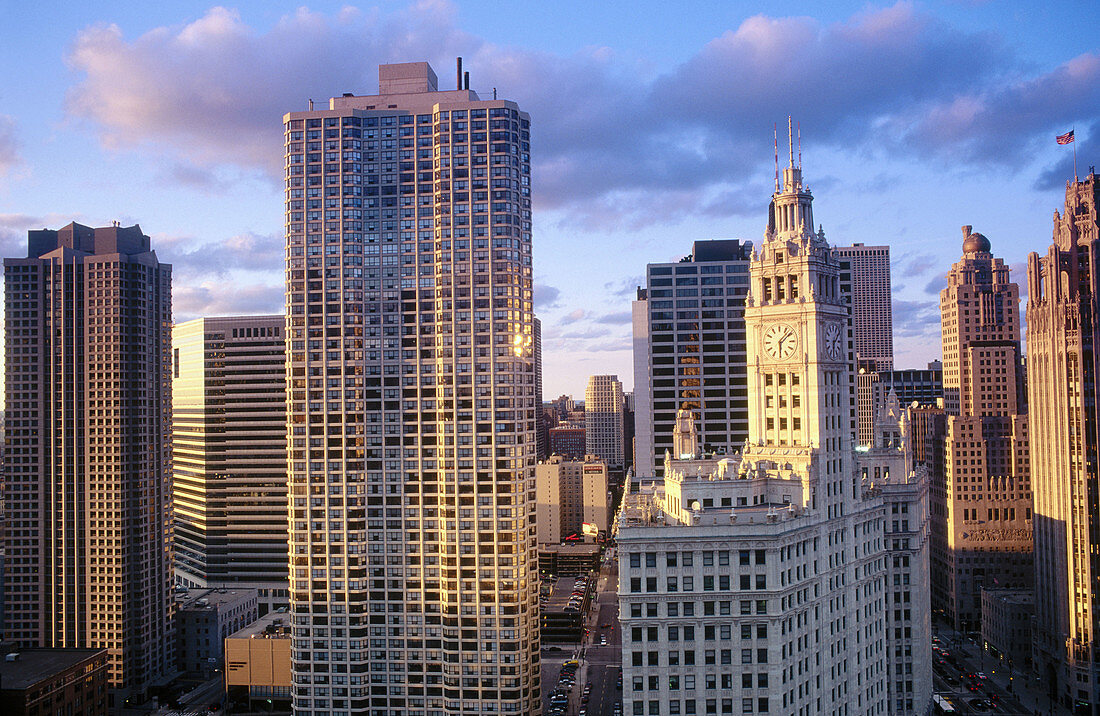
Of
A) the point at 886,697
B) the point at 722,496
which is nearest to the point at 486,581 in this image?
the point at 722,496

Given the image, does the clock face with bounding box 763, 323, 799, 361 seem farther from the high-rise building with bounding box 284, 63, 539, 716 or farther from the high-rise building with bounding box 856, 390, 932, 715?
the high-rise building with bounding box 284, 63, 539, 716

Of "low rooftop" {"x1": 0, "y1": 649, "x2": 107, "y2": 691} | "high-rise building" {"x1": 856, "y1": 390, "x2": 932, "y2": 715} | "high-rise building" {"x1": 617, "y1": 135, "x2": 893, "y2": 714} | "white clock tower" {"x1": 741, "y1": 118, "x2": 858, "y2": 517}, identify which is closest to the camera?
"high-rise building" {"x1": 617, "y1": 135, "x2": 893, "y2": 714}

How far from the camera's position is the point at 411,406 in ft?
582

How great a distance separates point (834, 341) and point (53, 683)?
148999 millimetres

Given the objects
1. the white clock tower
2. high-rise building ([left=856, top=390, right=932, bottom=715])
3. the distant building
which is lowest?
the distant building

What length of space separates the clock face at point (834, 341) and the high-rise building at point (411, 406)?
60.5m

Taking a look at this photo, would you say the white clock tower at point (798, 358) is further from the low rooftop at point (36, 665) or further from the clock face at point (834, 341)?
the low rooftop at point (36, 665)

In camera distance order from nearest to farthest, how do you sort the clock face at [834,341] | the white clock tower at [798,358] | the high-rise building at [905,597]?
the white clock tower at [798,358]
the clock face at [834,341]
the high-rise building at [905,597]

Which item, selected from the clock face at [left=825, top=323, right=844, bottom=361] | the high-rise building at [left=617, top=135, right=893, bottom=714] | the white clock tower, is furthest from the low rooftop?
the clock face at [left=825, top=323, right=844, bottom=361]

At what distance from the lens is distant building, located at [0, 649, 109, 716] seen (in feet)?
529

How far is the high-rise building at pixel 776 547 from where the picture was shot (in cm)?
11931

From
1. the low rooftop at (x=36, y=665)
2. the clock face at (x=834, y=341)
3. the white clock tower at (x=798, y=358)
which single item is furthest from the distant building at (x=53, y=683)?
the clock face at (x=834, y=341)

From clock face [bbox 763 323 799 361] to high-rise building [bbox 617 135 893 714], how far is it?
0.64ft

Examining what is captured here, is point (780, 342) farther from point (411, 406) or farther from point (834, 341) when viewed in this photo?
point (411, 406)
